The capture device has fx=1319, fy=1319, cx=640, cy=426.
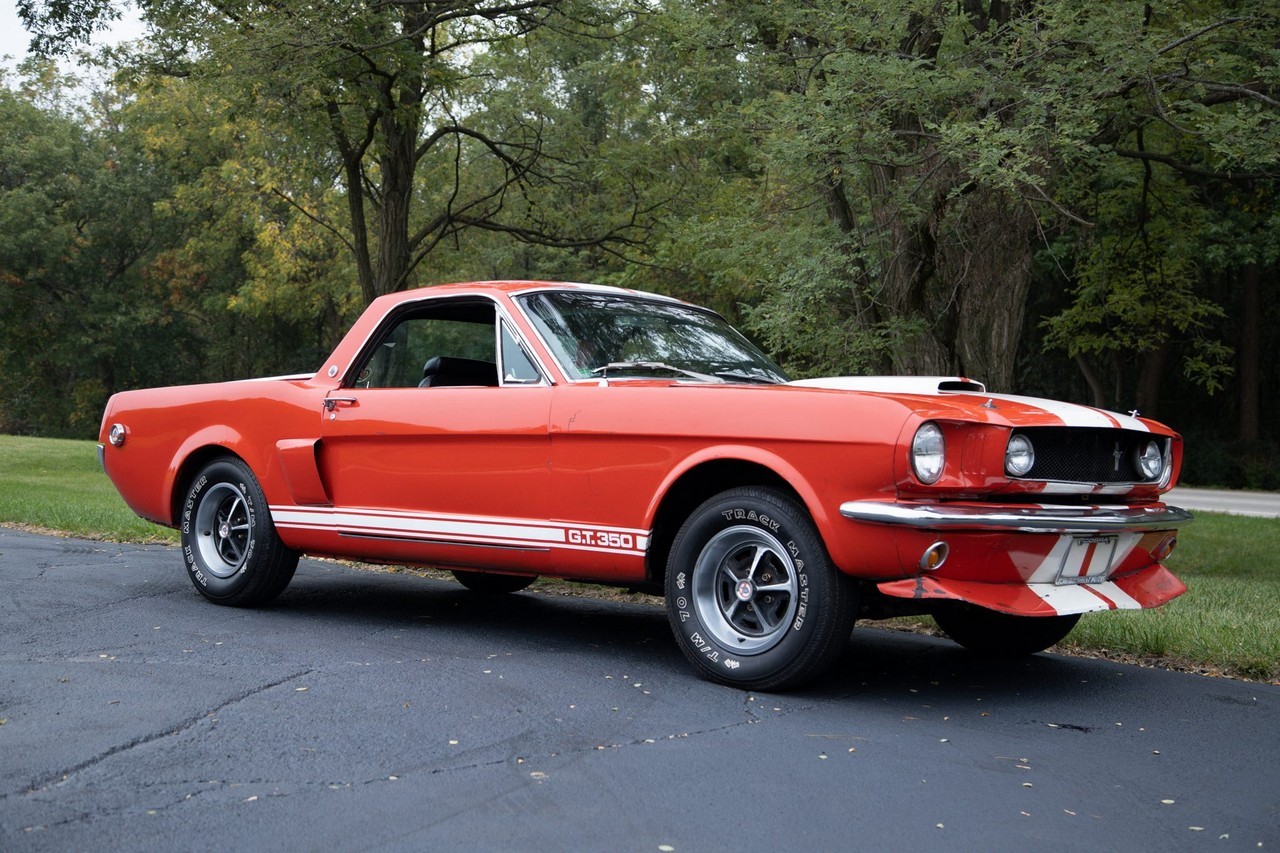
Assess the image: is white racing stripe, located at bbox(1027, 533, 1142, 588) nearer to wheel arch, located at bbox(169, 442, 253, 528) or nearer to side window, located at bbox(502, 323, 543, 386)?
side window, located at bbox(502, 323, 543, 386)

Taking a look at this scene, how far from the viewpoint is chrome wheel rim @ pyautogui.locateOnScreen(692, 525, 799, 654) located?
509 cm

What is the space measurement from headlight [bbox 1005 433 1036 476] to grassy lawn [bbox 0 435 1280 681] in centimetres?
182

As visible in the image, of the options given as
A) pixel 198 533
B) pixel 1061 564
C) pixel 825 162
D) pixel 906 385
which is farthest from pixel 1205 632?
pixel 825 162

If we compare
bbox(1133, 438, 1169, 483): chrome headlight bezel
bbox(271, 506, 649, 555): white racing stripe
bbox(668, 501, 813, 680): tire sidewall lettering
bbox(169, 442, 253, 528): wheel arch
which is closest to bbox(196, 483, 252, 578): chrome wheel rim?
bbox(169, 442, 253, 528): wheel arch

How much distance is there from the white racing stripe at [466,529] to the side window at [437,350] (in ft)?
2.29

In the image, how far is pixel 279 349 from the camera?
165ft

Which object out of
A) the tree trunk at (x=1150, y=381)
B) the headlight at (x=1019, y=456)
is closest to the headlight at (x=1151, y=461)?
the headlight at (x=1019, y=456)

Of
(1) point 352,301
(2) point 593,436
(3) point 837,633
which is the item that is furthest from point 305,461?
(1) point 352,301

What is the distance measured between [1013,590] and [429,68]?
13.1 meters

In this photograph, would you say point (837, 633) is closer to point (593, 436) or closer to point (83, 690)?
point (593, 436)

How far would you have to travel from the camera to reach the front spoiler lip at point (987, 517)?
15.2ft

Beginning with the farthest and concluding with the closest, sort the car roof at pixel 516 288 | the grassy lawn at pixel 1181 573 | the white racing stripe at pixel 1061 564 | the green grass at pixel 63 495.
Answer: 1. the green grass at pixel 63 495
2. the car roof at pixel 516 288
3. the grassy lawn at pixel 1181 573
4. the white racing stripe at pixel 1061 564

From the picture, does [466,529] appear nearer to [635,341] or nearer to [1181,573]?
[635,341]

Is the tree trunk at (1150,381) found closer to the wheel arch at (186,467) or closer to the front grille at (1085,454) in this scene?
the front grille at (1085,454)
